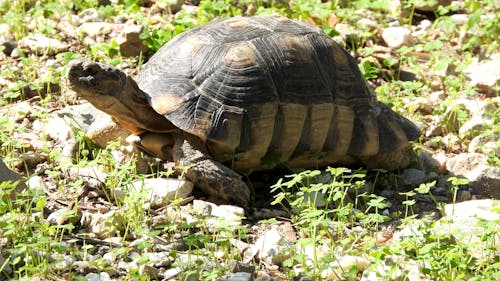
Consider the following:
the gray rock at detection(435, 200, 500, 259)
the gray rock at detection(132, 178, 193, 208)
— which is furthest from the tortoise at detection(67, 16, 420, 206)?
the gray rock at detection(435, 200, 500, 259)

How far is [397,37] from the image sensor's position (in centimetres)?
809

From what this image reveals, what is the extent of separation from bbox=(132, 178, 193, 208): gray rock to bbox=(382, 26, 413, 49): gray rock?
3.56 m

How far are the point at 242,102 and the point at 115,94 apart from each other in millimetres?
817

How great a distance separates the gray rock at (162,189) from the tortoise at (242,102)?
13 cm

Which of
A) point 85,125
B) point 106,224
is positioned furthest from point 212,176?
point 85,125

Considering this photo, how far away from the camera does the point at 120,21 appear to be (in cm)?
803

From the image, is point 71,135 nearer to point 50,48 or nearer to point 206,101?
point 206,101

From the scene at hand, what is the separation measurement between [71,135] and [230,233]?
6.57ft

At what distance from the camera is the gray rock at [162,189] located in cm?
498

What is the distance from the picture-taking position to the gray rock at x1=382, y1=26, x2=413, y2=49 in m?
8.06

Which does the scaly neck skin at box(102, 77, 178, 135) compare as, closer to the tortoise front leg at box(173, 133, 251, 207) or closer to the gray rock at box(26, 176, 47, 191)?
the tortoise front leg at box(173, 133, 251, 207)

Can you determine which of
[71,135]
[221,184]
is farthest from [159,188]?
[71,135]

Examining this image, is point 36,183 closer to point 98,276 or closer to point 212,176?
point 212,176

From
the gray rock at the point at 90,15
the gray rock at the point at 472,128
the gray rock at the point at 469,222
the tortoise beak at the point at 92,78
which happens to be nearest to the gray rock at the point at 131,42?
the gray rock at the point at 90,15
